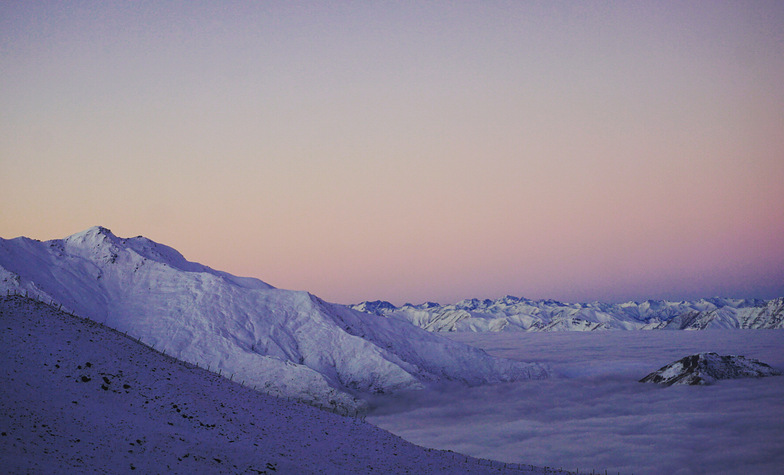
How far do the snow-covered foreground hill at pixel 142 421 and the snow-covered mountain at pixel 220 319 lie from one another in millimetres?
67021

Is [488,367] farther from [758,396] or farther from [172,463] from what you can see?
[172,463]

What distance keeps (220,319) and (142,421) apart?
95.2 m

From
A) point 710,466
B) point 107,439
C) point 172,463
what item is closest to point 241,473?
point 172,463

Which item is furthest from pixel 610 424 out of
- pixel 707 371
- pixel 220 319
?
pixel 220 319

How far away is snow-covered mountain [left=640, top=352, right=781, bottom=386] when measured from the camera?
169250 millimetres

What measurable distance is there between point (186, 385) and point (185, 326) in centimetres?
8293

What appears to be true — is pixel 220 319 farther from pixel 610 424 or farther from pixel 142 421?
pixel 610 424

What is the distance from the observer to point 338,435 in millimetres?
42375

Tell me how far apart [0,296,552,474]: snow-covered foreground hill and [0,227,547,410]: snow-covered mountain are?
2639 inches

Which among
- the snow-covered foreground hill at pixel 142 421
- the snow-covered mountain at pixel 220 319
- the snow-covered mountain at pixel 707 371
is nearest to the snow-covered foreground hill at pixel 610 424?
the snow-covered mountain at pixel 707 371

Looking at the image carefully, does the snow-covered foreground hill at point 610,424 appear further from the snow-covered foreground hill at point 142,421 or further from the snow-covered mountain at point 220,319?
the snow-covered foreground hill at point 142,421

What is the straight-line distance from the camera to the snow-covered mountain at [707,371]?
169250 mm

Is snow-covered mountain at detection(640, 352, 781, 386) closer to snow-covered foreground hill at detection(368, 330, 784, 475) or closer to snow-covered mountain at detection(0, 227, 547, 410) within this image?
snow-covered foreground hill at detection(368, 330, 784, 475)

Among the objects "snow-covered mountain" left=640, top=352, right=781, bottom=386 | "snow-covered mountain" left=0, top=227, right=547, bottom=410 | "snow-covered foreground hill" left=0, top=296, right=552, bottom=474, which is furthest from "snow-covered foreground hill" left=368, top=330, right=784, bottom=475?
"snow-covered foreground hill" left=0, top=296, right=552, bottom=474
